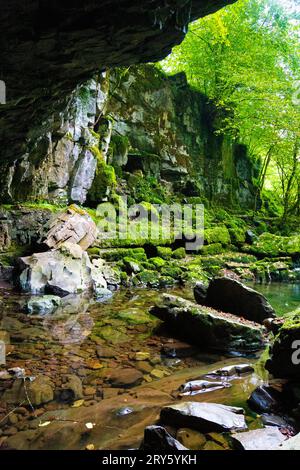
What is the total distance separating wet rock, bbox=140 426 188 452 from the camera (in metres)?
2.62

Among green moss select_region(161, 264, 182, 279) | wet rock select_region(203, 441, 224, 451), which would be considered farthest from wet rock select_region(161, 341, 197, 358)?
green moss select_region(161, 264, 182, 279)

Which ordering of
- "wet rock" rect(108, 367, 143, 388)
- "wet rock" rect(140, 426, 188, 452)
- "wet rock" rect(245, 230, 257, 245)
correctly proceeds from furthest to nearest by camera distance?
1. "wet rock" rect(245, 230, 257, 245)
2. "wet rock" rect(108, 367, 143, 388)
3. "wet rock" rect(140, 426, 188, 452)

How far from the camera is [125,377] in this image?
4.37 meters

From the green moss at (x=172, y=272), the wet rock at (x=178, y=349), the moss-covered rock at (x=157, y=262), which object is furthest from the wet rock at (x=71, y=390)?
the moss-covered rock at (x=157, y=262)

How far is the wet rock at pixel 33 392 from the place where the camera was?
3.67 metres

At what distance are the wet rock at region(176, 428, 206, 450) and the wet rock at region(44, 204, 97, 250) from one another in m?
7.53

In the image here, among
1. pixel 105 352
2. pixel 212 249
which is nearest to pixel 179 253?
pixel 212 249

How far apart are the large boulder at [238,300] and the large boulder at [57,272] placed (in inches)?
146

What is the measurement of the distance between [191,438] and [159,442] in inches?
15.3

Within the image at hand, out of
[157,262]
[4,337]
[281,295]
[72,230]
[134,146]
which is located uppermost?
[134,146]

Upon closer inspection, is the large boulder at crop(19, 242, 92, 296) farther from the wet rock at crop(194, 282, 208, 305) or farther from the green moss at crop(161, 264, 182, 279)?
the wet rock at crop(194, 282, 208, 305)

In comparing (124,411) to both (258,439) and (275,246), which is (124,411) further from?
(275,246)

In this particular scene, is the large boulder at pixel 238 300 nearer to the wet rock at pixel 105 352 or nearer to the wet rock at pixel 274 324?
the wet rock at pixel 274 324

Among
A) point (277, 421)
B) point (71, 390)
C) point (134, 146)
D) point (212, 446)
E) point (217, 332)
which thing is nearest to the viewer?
point (212, 446)
